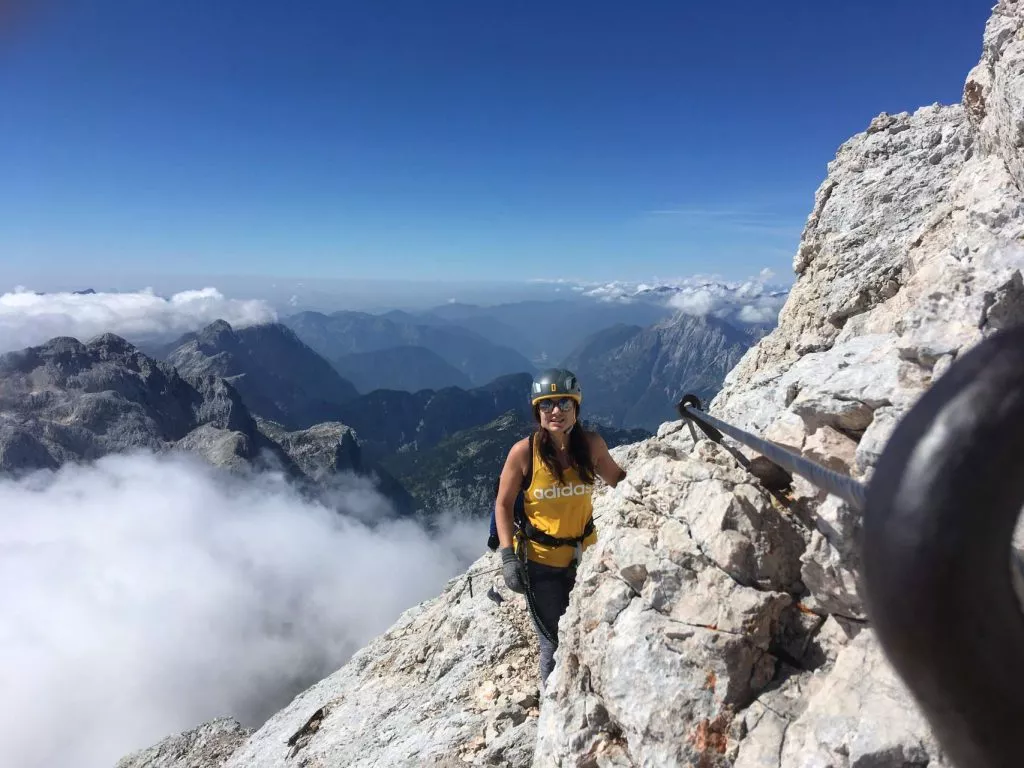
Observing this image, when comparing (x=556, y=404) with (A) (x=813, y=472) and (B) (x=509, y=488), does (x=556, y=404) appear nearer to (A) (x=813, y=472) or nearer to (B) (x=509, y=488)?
(B) (x=509, y=488)

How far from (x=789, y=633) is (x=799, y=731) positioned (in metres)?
1.23

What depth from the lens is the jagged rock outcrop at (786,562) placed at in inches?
229

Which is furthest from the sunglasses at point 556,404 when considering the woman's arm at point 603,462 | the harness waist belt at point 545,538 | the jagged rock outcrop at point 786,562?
the harness waist belt at point 545,538

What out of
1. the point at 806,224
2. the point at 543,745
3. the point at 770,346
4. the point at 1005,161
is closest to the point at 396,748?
the point at 543,745

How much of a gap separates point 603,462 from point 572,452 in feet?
1.96

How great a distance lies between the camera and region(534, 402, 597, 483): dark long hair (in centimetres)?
898

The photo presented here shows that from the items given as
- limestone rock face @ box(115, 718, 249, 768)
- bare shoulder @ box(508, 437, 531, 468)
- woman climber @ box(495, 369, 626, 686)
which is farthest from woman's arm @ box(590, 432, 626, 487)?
limestone rock face @ box(115, 718, 249, 768)

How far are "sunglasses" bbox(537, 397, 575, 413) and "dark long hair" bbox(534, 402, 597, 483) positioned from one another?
0.41 feet

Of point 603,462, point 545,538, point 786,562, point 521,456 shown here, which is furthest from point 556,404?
point 786,562

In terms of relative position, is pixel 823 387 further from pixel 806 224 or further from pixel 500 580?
pixel 500 580

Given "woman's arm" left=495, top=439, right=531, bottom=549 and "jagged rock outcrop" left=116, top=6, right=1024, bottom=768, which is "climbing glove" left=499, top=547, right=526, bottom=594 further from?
"jagged rock outcrop" left=116, top=6, right=1024, bottom=768

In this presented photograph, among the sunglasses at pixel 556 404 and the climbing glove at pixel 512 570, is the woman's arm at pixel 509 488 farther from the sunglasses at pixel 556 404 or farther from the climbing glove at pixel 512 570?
the sunglasses at pixel 556 404

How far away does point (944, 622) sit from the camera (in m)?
1.56

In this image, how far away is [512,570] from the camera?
30.4 ft
